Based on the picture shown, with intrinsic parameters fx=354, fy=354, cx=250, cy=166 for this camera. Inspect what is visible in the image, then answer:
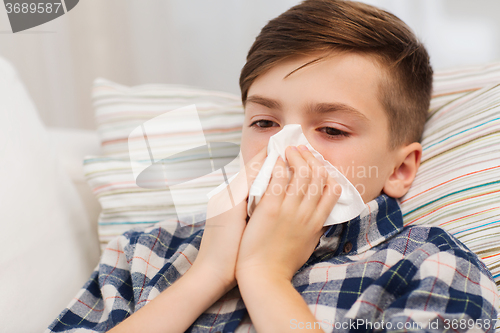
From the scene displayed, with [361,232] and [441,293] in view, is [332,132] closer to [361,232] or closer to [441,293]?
[361,232]

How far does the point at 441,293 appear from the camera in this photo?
577 mm

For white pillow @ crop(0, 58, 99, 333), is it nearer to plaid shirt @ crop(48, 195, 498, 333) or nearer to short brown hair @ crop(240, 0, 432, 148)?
plaid shirt @ crop(48, 195, 498, 333)

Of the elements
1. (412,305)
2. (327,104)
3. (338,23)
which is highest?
(338,23)

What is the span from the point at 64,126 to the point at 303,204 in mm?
1656

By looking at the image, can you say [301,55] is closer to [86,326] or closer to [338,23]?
[338,23]

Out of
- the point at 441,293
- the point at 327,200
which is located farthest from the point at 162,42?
the point at 441,293

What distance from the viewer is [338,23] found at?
2.65 ft

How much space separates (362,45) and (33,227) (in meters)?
0.85

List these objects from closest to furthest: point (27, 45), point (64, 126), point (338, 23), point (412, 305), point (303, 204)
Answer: point (412, 305) → point (303, 204) → point (338, 23) → point (27, 45) → point (64, 126)

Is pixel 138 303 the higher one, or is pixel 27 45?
pixel 27 45

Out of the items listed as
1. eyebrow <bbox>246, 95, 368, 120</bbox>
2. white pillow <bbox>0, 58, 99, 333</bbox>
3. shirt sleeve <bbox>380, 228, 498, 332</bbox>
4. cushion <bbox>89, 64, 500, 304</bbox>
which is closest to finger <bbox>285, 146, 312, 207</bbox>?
eyebrow <bbox>246, 95, 368, 120</bbox>

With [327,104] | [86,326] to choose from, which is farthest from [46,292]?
[327,104]

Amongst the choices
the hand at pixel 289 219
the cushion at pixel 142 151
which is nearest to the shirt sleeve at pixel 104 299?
the cushion at pixel 142 151

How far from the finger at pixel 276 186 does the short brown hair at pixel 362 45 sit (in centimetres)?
27
